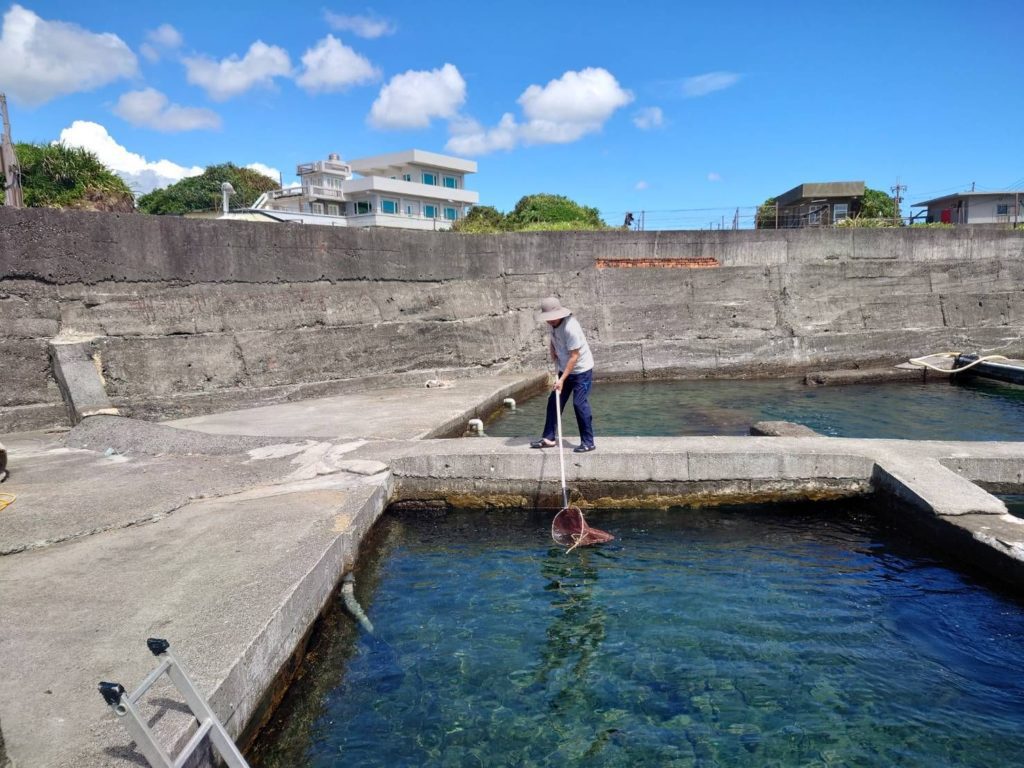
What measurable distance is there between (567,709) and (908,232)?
17.3m

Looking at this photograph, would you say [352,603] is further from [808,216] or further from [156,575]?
[808,216]

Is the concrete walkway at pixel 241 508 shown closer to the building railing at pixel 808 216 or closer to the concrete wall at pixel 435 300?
the concrete wall at pixel 435 300

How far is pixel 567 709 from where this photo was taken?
3.52m

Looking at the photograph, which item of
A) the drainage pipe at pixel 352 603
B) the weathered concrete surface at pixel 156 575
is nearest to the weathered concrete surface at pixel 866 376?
the weathered concrete surface at pixel 156 575

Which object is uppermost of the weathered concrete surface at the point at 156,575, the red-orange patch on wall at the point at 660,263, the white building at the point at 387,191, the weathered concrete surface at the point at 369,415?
the white building at the point at 387,191

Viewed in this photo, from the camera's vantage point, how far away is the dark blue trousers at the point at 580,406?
6488mm

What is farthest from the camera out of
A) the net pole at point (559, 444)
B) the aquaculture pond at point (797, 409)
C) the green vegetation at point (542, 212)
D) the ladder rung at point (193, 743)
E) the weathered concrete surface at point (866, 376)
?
the green vegetation at point (542, 212)

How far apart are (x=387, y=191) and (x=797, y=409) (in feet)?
132

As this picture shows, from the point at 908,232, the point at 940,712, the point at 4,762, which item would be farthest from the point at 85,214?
the point at 908,232

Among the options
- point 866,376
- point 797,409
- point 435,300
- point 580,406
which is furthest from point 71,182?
point 866,376

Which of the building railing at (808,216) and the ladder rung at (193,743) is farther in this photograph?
the building railing at (808,216)

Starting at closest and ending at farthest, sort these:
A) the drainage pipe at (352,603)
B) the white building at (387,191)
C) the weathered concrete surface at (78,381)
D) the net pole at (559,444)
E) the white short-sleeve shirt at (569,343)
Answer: the drainage pipe at (352,603) < the net pole at (559,444) < the white short-sleeve shirt at (569,343) < the weathered concrete surface at (78,381) < the white building at (387,191)

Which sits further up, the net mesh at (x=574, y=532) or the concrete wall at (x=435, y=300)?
the concrete wall at (x=435, y=300)

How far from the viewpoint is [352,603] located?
175 inches
